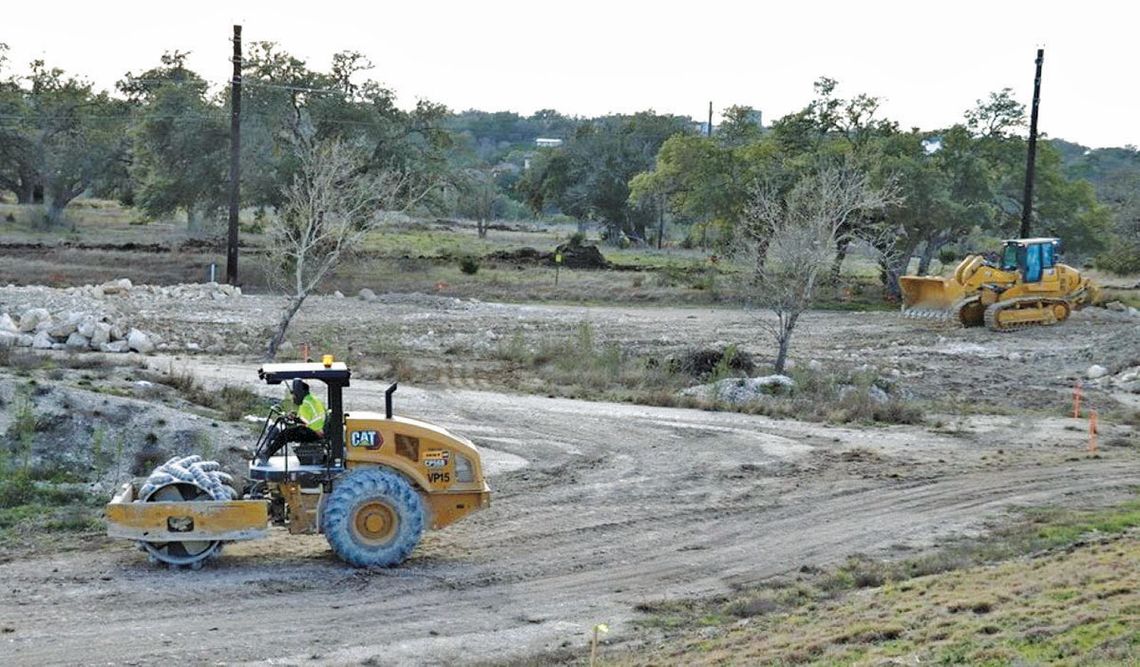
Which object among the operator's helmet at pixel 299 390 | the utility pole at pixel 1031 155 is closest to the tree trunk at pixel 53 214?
the utility pole at pixel 1031 155

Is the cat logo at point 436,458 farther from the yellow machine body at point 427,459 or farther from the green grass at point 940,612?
the green grass at point 940,612

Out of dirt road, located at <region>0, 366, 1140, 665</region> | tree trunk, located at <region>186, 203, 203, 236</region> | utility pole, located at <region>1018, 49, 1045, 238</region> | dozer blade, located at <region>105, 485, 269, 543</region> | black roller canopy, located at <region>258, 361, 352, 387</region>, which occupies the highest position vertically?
utility pole, located at <region>1018, 49, 1045, 238</region>

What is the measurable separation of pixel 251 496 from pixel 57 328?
772 inches

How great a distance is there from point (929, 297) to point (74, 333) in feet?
81.8

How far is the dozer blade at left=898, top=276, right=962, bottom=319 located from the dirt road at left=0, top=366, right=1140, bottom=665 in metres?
16.0

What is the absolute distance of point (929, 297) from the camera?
4347cm

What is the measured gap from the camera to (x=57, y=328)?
3250cm

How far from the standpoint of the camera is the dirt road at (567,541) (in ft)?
42.0

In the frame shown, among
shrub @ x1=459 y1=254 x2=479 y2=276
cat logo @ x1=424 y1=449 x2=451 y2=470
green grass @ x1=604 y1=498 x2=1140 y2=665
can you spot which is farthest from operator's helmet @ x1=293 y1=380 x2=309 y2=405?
shrub @ x1=459 y1=254 x2=479 y2=276

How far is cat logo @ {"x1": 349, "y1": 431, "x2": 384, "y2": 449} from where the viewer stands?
48.3 ft

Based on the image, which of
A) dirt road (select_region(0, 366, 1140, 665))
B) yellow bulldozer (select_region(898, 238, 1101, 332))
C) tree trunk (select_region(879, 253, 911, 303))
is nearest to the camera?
dirt road (select_region(0, 366, 1140, 665))

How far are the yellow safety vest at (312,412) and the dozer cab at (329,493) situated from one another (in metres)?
0.17

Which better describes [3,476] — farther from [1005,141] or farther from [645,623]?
[1005,141]

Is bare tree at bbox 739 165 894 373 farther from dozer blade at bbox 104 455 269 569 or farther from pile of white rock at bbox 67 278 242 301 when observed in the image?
pile of white rock at bbox 67 278 242 301
